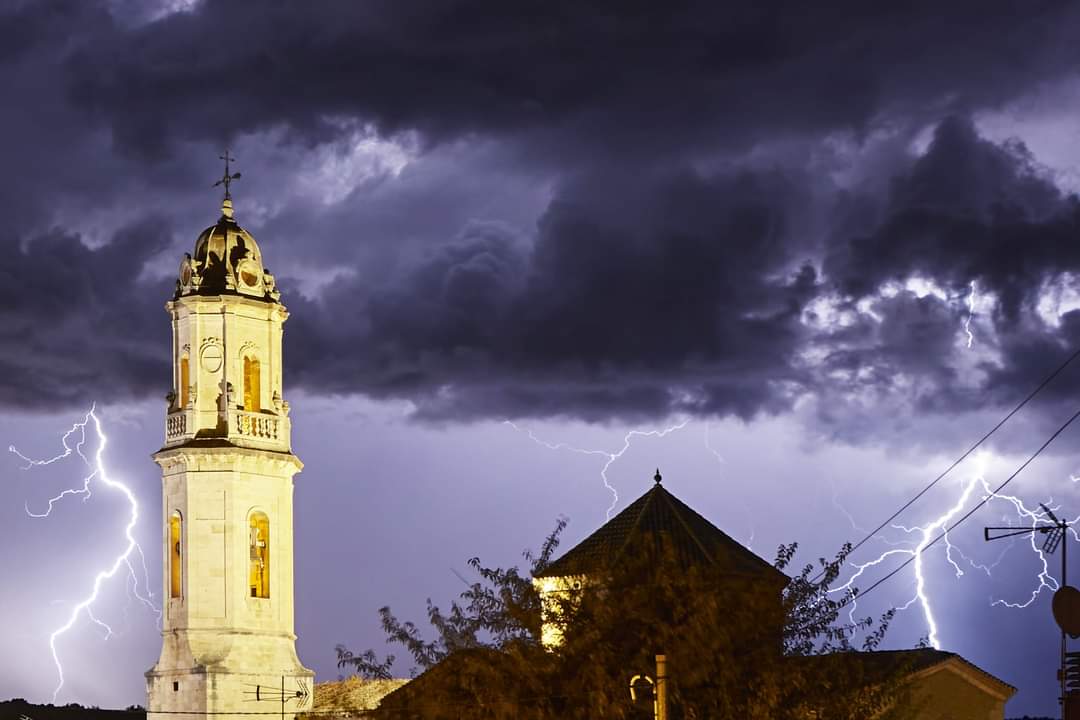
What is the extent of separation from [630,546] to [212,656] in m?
13.9

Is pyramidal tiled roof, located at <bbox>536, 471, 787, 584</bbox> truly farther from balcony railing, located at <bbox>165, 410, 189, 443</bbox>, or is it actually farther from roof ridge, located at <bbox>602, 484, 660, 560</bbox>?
balcony railing, located at <bbox>165, 410, 189, 443</bbox>

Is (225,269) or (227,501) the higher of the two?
(225,269)

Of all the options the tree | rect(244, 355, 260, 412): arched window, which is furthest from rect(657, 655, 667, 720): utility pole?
rect(244, 355, 260, 412): arched window

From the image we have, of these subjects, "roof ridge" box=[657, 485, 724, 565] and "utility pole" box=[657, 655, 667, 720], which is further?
"roof ridge" box=[657, 485, 724, 565]

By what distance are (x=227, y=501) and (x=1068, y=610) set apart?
33794 millimetres

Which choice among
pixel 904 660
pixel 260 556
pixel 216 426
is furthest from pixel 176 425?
pixel 904 660

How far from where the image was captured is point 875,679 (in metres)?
51.8

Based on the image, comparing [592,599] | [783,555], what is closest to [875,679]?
[783,555]

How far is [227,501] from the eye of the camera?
67562 millimetres

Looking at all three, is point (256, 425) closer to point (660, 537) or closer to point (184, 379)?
point (184, 379)

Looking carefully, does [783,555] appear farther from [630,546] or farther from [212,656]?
[212,656]

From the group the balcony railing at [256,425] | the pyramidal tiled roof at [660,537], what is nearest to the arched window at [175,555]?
the balcony railing at [256,425]

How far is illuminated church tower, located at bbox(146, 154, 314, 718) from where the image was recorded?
220 feet

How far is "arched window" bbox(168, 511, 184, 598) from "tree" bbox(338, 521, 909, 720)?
18.1m
